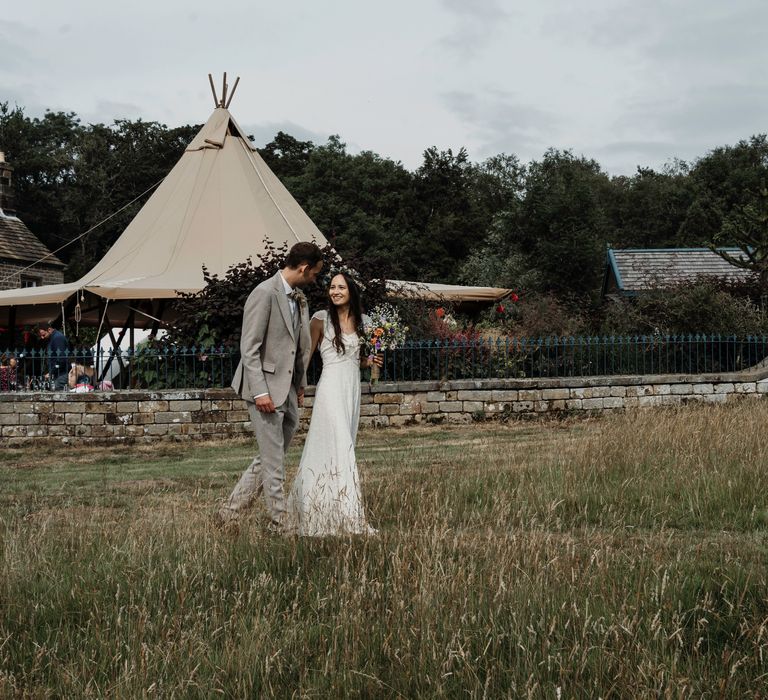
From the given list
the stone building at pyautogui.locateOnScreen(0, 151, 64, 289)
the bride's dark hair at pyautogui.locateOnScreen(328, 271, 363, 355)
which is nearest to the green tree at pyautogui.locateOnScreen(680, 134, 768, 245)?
the stone building at pyautogui.locateOnScreen(0, 151, 64, 289)

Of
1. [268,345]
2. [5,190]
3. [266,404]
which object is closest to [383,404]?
[268,345]

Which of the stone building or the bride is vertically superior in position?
the stone building

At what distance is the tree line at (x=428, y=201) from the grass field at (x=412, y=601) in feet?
98.6

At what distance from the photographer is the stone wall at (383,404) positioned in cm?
1231

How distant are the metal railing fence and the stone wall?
12.0 inches

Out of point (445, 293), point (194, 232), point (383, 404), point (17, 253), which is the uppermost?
point (17, 253)

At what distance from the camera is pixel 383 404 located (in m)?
12.9

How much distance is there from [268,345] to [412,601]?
8.12 feet

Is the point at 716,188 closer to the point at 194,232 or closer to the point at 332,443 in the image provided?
the point at 194,232

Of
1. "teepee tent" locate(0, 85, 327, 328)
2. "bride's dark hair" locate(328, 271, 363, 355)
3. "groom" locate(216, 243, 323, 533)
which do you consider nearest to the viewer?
"groom" locate(216, 243, 323, 533)

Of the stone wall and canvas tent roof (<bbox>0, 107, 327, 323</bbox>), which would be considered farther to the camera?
canvas tent roof (<bbox>0, 107, 327, 323</bbox>)

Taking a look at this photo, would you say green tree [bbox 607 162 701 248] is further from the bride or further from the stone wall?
the bride

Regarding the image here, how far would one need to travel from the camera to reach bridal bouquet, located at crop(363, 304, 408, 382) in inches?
494

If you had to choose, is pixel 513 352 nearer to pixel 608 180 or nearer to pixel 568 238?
pixel 568 238
